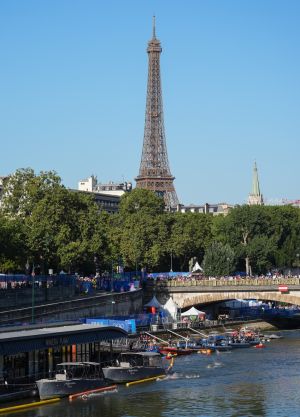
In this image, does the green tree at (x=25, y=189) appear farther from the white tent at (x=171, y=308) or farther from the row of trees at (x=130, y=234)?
the white tent at (x=171, y=308)

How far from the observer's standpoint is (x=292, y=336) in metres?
97.2

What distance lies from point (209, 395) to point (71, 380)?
8.33m

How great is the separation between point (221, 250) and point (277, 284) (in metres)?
31.0

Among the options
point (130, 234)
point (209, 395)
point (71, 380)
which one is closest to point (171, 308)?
point (130, 234)

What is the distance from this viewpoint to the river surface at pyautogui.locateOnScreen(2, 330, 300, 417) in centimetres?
5466

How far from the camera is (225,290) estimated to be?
10381 centimetres

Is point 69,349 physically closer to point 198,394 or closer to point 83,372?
point 83,372

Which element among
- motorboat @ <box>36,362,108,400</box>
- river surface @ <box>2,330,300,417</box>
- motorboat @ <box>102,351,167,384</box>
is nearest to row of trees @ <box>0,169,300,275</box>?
river surface @ <box>2,330,300,417</box>

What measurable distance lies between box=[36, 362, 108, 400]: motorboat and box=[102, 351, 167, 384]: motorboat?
4.37 feet

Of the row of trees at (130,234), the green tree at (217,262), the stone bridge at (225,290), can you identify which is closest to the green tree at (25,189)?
the row of trees at (130,234)

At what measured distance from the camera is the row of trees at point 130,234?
10345 cm

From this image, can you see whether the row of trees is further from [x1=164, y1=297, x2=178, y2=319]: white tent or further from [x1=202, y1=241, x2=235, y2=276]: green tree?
[x1=164, y1=297, x2=178, y2=319]: white tent

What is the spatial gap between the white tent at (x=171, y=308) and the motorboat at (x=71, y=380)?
132ft

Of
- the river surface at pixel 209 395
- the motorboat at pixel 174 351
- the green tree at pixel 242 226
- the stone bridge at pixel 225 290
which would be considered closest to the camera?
the river surface at pixel 209 395
